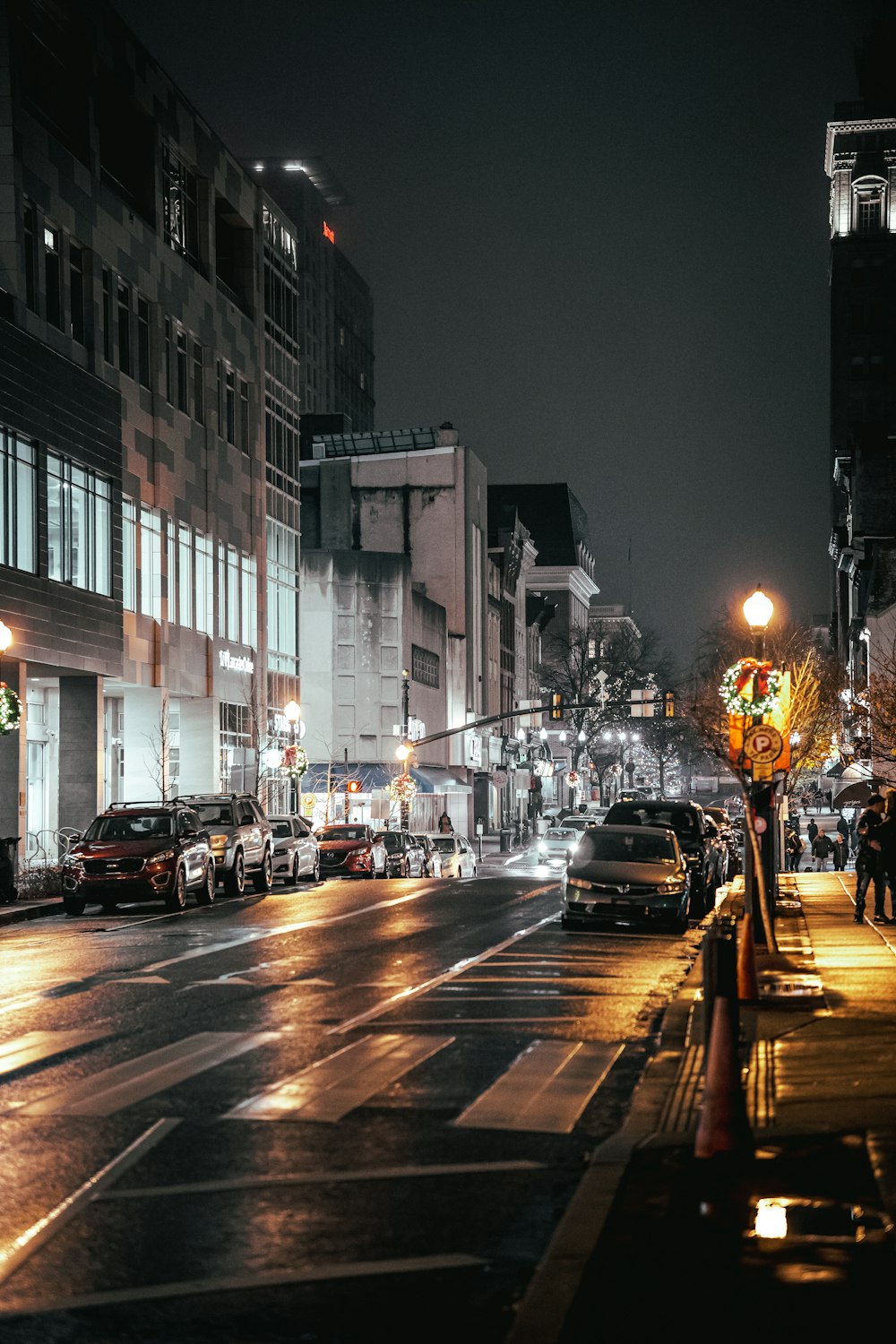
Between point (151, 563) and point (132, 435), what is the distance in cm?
370

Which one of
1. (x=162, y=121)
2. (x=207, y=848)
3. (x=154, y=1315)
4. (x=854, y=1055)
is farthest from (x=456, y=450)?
(x=154, y=1315)

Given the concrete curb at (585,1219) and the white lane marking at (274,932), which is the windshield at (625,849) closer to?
the white lane marking at (274,932)

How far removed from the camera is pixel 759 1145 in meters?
9.37

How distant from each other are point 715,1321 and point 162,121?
5210cm

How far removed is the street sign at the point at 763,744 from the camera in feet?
67.9

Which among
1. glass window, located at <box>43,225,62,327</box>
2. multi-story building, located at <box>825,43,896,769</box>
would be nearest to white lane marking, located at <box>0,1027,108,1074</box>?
glass window, located at <box>43,225,62,327</box>

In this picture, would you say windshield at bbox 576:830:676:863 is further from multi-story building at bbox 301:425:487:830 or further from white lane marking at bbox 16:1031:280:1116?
multi-story building at bbox 301:425:487:830

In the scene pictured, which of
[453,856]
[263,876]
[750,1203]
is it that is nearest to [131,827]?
[263,876]

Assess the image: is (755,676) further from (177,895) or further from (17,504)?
(17,504)

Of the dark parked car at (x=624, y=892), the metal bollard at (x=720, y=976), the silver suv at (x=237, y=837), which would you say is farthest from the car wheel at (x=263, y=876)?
the metal bollard at (x=720, y=976)

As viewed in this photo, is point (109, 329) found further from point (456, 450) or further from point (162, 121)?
point (456, 450)

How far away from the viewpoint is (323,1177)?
8.86 m

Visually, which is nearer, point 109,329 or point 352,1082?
point 352,1082

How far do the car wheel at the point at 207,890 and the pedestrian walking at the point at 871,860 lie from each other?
12287mm
